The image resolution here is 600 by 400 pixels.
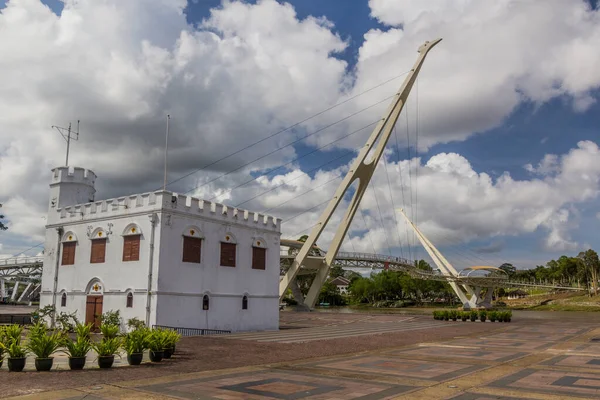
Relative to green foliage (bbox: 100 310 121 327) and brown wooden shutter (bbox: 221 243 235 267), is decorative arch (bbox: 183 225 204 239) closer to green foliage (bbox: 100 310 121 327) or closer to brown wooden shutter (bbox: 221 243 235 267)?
brown wooden shutter (bbox: 221 243 235 267)

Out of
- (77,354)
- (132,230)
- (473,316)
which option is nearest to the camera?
(77,354)

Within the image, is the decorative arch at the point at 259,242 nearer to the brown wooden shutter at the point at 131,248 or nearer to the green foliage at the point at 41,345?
the brown wooden shutter at the point at 131,248

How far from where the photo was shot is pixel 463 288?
362ft

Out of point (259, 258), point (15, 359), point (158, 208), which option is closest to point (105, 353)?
point (15, 359)

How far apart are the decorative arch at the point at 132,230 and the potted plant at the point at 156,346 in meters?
13.4

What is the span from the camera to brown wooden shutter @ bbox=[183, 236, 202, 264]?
103ft

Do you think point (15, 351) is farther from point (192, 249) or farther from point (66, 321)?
point (192, 249)

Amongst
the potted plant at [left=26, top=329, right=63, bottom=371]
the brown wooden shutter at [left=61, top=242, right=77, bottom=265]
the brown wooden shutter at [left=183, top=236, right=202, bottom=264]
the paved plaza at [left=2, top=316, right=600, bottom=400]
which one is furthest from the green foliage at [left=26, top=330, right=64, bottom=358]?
the brown wooden shutter at [left=61, top=242, right=77, bottom=265]

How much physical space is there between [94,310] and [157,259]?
6578 mm

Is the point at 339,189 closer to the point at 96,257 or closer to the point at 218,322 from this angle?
the point at 218,322

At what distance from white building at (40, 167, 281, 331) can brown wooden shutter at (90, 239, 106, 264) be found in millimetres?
68

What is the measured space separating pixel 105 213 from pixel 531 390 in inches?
1103

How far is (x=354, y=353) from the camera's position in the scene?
22.9 m

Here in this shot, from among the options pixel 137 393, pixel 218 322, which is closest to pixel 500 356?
pixel 137 393
